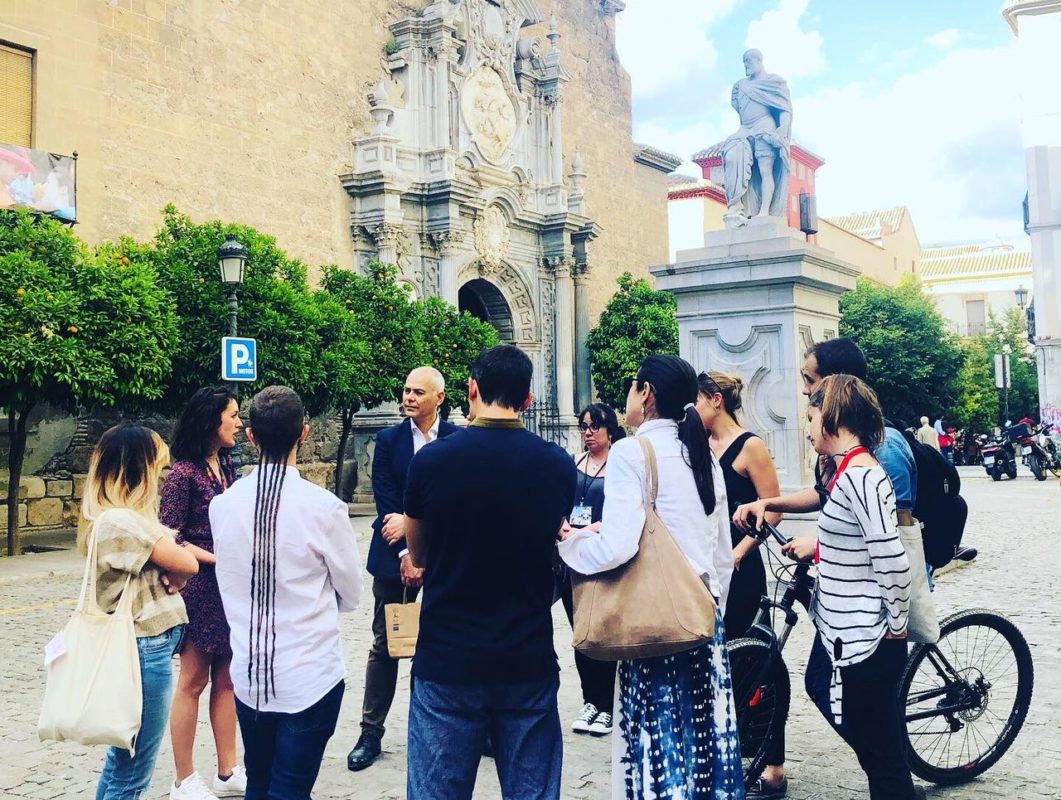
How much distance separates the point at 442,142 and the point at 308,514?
20.4 m

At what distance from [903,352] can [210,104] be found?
27467mm

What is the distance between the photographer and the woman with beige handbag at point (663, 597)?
122 inches

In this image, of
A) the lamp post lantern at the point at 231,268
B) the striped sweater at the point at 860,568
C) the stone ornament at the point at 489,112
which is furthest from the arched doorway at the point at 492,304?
the striped sweater at the point at 860,568

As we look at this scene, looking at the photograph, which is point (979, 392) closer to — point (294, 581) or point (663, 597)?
point (663, 597)

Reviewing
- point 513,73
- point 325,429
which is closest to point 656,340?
point 513,73

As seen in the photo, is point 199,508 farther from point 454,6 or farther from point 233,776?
point 454,6

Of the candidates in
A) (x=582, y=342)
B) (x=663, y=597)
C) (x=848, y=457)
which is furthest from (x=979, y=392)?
(x=663, y=597)

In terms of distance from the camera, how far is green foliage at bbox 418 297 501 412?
19.5 meters

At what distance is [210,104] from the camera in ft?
62.6

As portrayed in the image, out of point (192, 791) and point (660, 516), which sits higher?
point (660, 516)

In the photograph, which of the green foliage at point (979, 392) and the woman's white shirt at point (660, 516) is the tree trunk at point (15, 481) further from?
the green foliage at point (979, 392)

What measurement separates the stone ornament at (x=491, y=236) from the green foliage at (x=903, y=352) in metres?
17.8

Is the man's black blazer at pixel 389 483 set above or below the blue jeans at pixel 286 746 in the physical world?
above

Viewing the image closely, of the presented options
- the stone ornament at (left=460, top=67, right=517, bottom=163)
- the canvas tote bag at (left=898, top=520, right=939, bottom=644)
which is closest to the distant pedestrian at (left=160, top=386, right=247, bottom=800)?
the canvas tote bag at (left=898, top=520, right=939, bottom=644)
